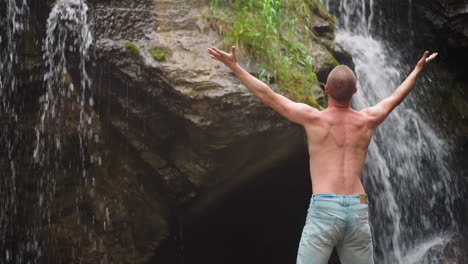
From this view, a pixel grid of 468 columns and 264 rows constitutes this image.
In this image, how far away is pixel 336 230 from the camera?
9.02ft

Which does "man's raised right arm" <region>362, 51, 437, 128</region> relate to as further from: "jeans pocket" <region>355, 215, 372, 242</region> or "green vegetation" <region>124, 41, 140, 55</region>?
"green vegetation" <region>124, 41, 140, 55</region>

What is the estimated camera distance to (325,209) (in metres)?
2.77

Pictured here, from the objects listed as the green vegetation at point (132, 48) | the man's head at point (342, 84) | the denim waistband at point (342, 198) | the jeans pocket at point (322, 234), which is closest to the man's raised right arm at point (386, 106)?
the man's head at point (342, 84)

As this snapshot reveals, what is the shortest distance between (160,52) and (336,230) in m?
2.67

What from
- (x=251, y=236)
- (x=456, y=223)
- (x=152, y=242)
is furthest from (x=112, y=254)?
(x=456, y=223)

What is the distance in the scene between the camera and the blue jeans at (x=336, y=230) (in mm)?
2746

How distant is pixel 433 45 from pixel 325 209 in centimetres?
572

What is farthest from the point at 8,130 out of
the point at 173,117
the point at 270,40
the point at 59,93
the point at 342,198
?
the point at 342,198

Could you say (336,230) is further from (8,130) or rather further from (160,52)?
(8,130)

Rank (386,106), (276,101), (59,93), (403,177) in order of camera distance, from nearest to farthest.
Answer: (276,101) < (386,106) < (59,93) < (403,177)

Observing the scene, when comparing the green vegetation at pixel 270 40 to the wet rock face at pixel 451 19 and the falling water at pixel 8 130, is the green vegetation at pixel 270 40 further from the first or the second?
the wet rock face at pixel 451 19

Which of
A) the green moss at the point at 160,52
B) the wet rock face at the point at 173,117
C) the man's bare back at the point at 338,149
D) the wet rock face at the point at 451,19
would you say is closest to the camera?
the man's bare back at the point at 338,149

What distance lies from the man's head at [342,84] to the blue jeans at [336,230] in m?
0.67

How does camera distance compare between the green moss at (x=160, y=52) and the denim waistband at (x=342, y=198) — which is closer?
the denim waistband at (x=342, y=198)
